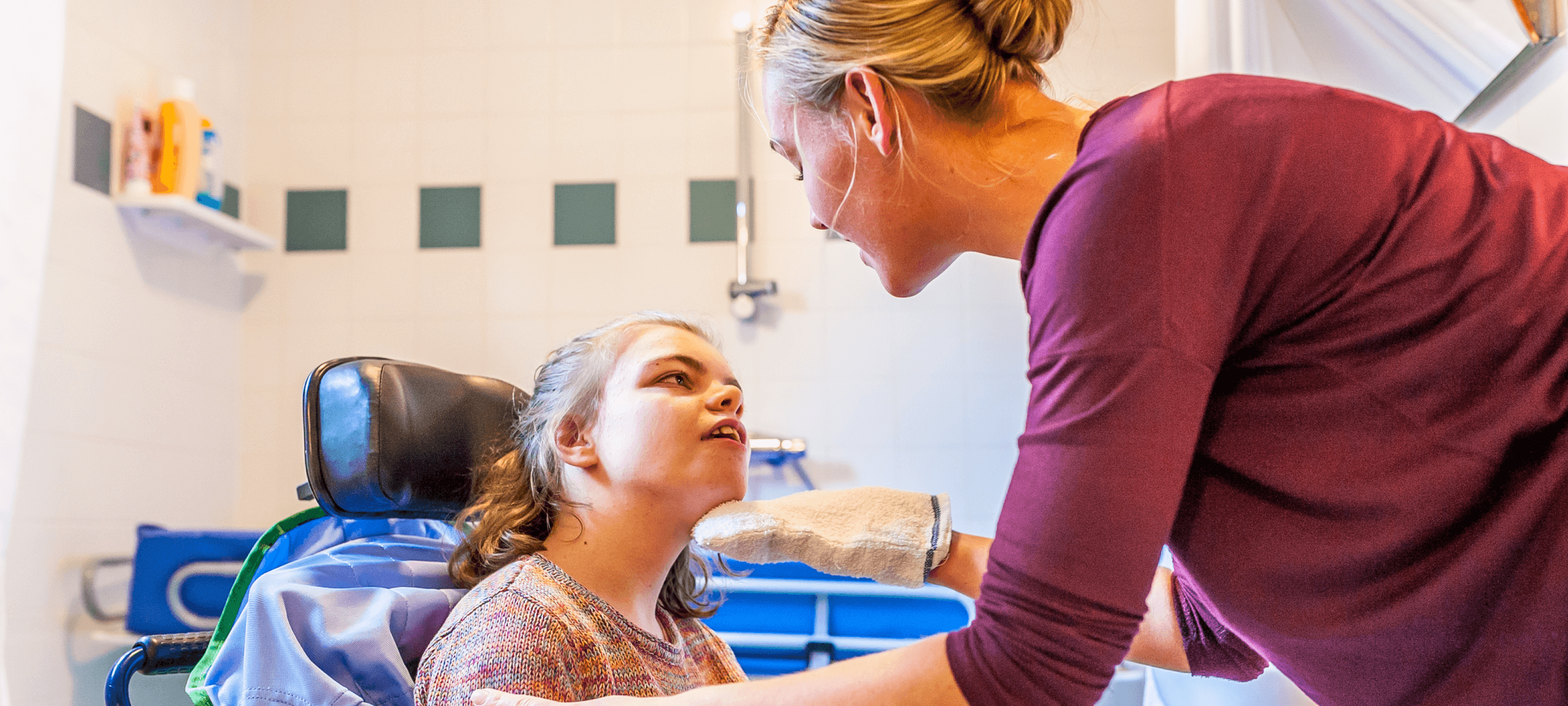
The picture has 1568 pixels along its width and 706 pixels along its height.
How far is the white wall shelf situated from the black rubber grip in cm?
147

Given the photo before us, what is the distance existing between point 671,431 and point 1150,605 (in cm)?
60

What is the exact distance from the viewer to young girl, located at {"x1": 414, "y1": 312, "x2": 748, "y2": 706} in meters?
1.20

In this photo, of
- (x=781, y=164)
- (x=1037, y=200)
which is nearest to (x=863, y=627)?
(x=781, y=164)

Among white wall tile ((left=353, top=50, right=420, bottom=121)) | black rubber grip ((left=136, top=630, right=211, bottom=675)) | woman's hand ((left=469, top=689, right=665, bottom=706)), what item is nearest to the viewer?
woman's hand ((left=469, top=689, right=665, bottom=706))

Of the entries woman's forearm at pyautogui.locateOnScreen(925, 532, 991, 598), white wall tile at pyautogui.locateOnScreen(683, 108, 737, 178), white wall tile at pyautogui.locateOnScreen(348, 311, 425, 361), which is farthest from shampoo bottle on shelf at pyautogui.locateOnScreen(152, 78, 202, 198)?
woman's forearm at pyautogui.locateOnScreen(925, 532, 991, 598)

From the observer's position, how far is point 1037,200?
86 cm

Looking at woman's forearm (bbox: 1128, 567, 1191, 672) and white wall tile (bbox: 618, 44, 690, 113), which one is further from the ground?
white wall tile (bbox: 618, 44, 690, 113)

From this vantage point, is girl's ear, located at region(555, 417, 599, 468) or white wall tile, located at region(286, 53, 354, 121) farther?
white wall tile, located at region(286, 53, 354, 121)

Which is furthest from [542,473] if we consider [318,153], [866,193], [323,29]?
[323,29]

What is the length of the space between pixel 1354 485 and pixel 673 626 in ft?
3.35

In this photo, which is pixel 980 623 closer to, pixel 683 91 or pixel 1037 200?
pixel 1037 200

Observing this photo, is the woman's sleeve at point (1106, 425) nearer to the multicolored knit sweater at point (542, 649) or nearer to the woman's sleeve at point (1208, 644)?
the woman's sleeve at point (1208, 644)

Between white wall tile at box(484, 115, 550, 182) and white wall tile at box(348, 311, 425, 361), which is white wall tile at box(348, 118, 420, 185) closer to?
white wall tile at box(484, 115, 550, 182)

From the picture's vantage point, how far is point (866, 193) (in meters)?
0.93
